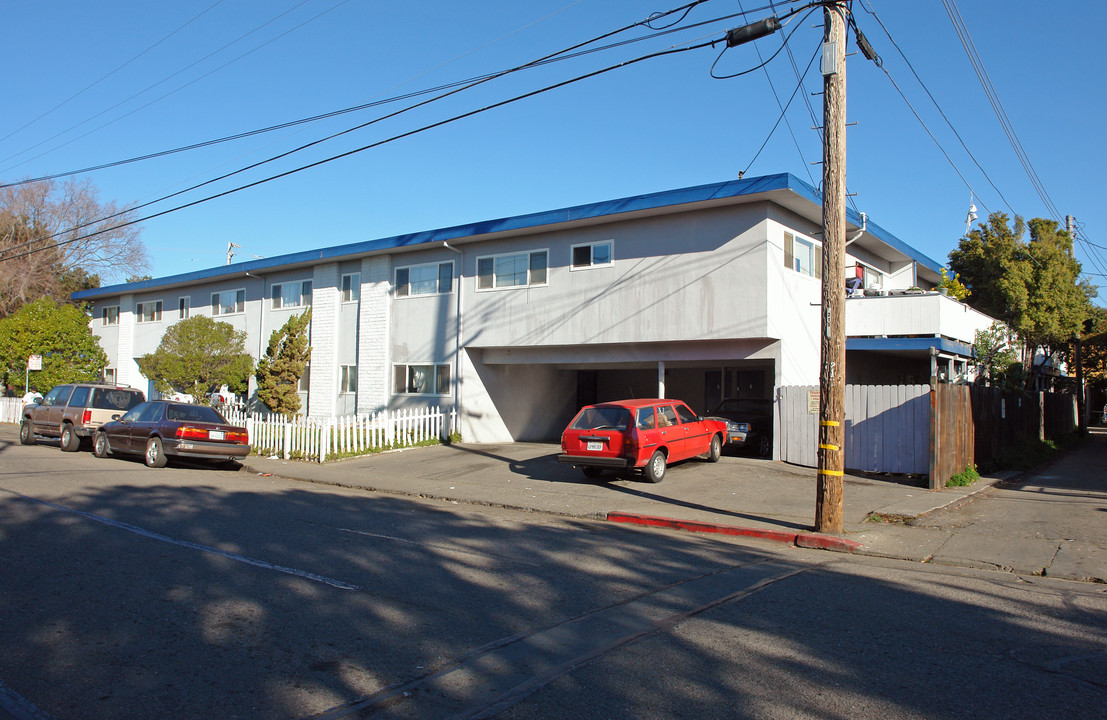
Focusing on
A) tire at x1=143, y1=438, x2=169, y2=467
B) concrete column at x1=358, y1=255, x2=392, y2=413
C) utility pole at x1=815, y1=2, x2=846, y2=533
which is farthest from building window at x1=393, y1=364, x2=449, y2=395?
utility pole at x1=815, y1=2, x2=846, y2=533

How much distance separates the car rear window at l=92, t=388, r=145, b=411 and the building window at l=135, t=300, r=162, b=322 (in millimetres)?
16368

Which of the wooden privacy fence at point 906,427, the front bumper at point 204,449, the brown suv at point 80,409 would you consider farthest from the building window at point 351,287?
the wooden privacy fence at point 906,427

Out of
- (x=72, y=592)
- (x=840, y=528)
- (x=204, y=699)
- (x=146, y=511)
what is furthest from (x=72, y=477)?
(x=840, y=528)

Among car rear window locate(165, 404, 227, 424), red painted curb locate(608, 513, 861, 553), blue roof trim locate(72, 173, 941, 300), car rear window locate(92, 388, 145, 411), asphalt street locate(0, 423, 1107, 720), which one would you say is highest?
blue roof trim locate(72, 173, 941, 300)

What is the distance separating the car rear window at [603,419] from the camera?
46.7 feet

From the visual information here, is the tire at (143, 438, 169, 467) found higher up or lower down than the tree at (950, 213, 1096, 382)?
lower down

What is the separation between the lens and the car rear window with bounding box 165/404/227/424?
53.8 feet

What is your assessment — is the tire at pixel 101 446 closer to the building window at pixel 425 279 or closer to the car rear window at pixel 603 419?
the building window at pixel 425 279

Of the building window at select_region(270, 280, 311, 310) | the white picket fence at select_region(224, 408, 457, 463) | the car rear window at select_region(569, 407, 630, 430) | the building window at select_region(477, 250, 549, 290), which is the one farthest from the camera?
the building window at select_region(270, 280, 311, 310)

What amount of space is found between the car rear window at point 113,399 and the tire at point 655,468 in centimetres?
1318

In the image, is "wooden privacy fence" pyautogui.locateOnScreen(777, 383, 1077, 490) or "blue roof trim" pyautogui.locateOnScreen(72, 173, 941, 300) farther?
"blue roof trim" pyautogui.locateOnScreen(72, 173, 941, 300)

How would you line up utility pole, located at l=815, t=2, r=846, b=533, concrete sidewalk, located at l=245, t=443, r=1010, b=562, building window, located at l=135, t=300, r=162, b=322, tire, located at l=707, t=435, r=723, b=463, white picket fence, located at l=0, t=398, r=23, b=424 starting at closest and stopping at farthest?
utility pole, located at l=815, t=2, r=846, b=533, concrete sidewalk, located at l=245, t=443, r=1010, b=562, tire, located at l=707, t=435, r=723, b=463, building window, located at l=135, t=300, r=162, b=322, white picket fence, located at l=0, t=398, r=23, b=424

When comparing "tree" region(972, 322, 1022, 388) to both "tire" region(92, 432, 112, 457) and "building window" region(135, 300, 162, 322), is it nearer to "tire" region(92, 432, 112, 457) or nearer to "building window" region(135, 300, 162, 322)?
"tire" region(92, 432, 112, 457)

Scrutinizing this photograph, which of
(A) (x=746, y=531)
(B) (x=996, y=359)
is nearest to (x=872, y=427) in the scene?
(A) (x=746, y=531)
